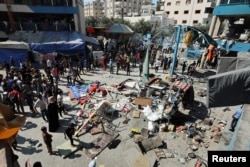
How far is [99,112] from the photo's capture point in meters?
10.3

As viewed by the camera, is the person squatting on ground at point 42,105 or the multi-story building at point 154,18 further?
the multi-story building at point 154,18

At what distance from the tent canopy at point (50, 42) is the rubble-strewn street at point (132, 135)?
7.95 m

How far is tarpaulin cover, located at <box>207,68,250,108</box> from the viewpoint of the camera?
4840mm

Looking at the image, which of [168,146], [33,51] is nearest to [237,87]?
[168,146]

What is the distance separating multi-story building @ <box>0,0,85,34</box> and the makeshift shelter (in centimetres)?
385

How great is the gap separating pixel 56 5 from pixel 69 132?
18513 mm

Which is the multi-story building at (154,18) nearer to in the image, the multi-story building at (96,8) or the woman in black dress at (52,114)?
the woman in black dress at (52,114)

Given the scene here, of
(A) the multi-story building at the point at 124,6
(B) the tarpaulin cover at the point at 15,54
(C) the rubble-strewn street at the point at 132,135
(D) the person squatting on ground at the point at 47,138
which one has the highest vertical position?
(A) the multi-story building at the point at 124,6

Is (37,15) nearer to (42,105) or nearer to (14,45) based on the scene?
(14,45)

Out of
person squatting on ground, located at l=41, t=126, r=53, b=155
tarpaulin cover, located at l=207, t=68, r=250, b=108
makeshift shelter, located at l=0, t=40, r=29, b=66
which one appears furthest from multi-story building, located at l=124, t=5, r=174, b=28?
tarpaulin cover, located at l=207, t=68, r=250, b=108

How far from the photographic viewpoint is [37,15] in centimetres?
2331

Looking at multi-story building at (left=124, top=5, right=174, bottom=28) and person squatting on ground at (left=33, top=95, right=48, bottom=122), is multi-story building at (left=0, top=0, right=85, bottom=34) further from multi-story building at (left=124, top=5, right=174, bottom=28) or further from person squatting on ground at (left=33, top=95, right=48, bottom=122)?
multi-story building at (left=124, top=5, right=174, bottom=28)

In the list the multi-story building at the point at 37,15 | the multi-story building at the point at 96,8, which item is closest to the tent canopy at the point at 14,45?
the multi-story building at the point at 37,15

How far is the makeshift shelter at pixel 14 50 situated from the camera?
17.6 meters
